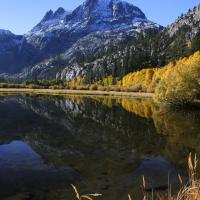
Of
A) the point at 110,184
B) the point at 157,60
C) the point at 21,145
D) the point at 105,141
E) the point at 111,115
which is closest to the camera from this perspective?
the point at 110,184

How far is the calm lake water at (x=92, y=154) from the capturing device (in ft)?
60.2

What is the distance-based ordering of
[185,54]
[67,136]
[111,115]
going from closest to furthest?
[67,136]
[111,115]
[185,54]

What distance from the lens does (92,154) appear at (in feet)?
86.9

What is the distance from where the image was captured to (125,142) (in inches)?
1239

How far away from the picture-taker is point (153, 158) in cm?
2523

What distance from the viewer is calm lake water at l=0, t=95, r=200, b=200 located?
18.4 meters

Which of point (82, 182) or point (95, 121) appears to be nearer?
point (82, 182)

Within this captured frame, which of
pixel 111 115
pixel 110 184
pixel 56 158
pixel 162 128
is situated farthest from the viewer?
pixel 111 115

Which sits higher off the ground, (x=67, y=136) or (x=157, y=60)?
(x=157, y=60)

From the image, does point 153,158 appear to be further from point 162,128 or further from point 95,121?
point 95,121

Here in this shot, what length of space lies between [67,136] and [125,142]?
19.6ft

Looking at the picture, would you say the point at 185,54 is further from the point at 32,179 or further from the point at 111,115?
the point at 32,179

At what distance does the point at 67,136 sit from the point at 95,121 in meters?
11.3

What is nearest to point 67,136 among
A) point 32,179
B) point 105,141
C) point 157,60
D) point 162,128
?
point 105,141
